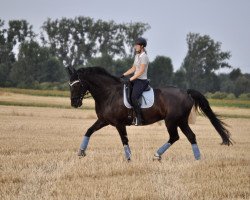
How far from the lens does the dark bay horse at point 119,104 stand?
10.6 meters

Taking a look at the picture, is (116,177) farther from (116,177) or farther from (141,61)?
(141,61)

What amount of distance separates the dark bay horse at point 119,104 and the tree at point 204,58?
7880cm

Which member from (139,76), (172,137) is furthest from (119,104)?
(172,137)

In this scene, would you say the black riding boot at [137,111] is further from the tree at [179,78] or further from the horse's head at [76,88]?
the tree at [179,78]

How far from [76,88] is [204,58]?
270 ft

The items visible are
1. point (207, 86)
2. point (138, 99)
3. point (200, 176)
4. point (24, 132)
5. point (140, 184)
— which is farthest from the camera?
point (207, 86)

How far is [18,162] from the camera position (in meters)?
9.59

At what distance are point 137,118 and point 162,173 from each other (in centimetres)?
213

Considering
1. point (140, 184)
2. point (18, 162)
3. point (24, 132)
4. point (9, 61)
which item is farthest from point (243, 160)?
point (9, 61)

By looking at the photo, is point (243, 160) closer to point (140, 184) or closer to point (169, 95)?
point (169, 95)

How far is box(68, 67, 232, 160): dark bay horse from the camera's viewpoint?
10.6m

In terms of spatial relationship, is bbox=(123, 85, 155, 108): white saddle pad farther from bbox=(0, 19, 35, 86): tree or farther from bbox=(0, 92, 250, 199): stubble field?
bbox=(0, 19, 35, 86): tree

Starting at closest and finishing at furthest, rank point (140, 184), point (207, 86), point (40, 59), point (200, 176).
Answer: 1. point (140, 184)
2. point (200, 176)
3. point (40, 59)
4. point (207, 86)

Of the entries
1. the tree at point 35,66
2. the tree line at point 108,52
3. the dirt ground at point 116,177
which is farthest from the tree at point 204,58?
the dirt ground at point 116,177
